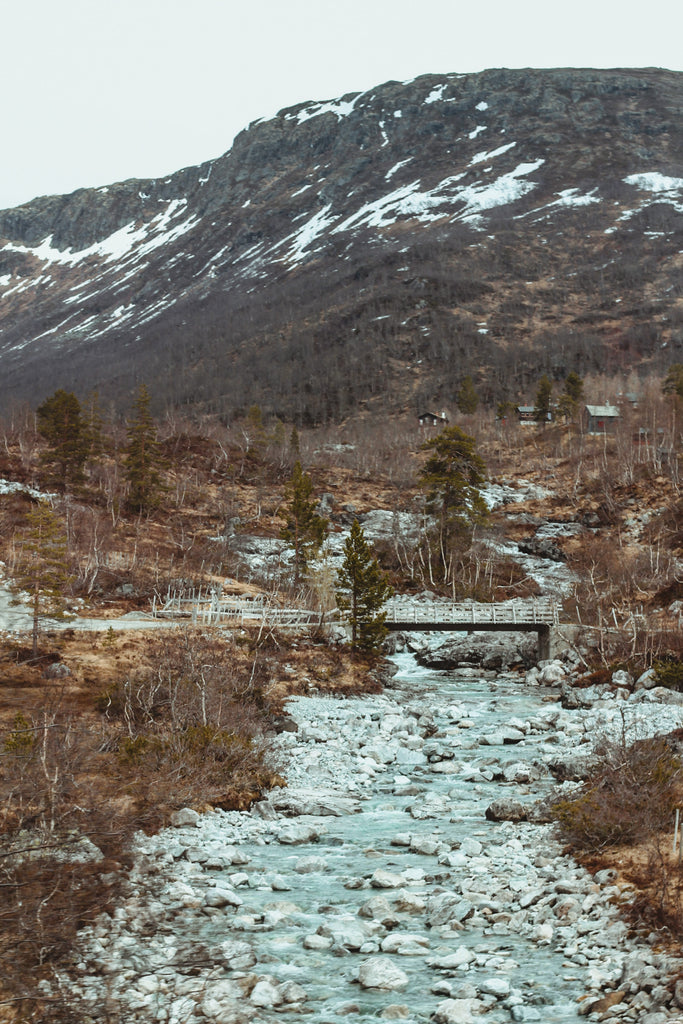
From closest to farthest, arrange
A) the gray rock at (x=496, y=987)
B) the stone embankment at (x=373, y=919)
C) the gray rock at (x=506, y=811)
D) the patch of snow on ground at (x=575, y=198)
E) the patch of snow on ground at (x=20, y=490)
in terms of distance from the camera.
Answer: the stone embankment at (x=373, y=919) < the gray rock at (x=496, y=987) < the gray rock at (x=506, y=811) < the patch of snow on ground at (x=20, y=490) < the patch of snow on ground at (x=575, y=198)

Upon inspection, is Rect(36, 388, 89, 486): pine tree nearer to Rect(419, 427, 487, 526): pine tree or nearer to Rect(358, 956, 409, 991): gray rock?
Rect(419, 427, 487, 526): pine tree

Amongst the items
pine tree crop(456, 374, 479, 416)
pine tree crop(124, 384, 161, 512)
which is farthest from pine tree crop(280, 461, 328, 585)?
pine tree crop(456, 374, 479, 416)

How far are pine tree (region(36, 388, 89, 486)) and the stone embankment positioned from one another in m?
41.5

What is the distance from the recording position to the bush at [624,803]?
39.7 ft

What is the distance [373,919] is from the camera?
34.4ft

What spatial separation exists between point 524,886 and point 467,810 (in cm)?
420

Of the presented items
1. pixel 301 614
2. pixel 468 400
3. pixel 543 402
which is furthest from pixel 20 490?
pixel 468 400

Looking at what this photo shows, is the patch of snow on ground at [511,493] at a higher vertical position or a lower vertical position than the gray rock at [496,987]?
higher

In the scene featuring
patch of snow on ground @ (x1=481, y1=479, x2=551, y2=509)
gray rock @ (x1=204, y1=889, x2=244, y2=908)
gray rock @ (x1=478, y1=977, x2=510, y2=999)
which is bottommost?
gray rock @ (x1=204, y1=889, x2=244, y2=908)

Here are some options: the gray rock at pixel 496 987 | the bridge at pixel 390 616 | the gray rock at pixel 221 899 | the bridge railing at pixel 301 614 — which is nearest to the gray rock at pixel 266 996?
the gray rock at pixel 496 987

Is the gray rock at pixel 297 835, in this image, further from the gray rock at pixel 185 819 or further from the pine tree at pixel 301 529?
the pine tree at pixel 301 529

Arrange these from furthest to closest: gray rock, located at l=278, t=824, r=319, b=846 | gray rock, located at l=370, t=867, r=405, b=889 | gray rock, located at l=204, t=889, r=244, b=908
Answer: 1. gray rock, located at l=278, t=824, r=319, b=846
2. gray rock, located at l=370, t=867, r=405, b=889
3. gray rock, located at l=204, t=889, r=244, b=908

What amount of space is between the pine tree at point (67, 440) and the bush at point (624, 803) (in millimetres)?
47138

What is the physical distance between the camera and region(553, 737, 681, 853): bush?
12.1 m
